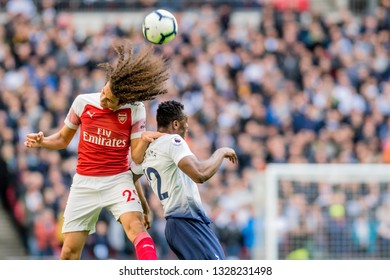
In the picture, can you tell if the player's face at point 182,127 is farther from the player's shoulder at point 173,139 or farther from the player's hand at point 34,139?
the player's hand at point 34,139

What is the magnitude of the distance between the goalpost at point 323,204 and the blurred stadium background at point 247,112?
2cm

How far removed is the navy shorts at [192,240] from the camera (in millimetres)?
8594

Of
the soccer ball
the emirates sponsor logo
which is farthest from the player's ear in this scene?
the soccer ball

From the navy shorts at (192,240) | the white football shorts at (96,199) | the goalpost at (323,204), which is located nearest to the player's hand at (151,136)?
the white football shorts at (96,199)

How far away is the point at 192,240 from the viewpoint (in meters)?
8.62

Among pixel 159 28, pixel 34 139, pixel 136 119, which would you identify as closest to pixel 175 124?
pixel 136 119

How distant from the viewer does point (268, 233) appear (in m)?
15.9

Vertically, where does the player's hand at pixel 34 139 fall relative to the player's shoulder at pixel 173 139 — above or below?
above

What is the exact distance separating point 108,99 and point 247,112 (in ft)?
35.2

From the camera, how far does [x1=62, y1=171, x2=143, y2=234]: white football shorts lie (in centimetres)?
907

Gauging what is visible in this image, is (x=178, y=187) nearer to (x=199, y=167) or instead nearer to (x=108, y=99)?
(x=199, y=167)
